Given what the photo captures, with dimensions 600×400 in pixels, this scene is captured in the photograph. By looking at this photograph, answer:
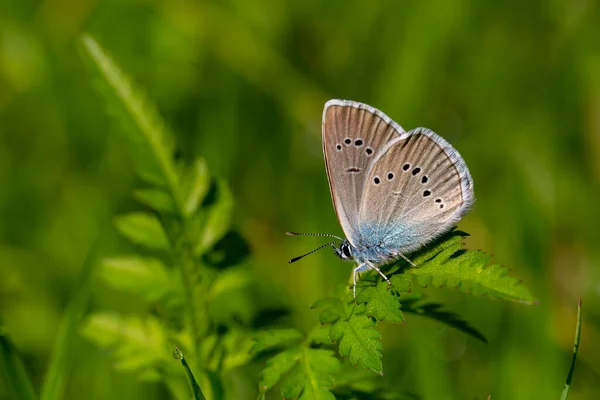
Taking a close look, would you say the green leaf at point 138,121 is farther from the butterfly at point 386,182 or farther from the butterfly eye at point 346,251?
the butterfly eye at point 346,251

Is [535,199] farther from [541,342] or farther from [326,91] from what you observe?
[326,91]

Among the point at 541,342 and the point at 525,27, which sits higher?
the point at 525,27

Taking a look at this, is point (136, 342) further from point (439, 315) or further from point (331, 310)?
point (439, 315)

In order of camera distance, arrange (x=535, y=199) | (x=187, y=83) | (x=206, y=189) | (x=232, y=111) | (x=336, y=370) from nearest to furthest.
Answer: (x=336, y=370) < (x=206, y=189) < (x=535, y=199) < (x=232, y=111) < (x=187, y=83)

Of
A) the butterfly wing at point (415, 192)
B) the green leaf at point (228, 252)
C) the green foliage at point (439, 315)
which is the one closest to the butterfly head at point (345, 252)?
the butterfly wing at point (415, 192)

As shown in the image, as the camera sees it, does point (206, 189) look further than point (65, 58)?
No

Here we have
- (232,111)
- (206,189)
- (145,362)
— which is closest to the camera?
(145,362)

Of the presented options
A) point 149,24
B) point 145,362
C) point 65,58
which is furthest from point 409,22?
point 145,362

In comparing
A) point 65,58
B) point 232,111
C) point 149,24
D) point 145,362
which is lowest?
point 145,362

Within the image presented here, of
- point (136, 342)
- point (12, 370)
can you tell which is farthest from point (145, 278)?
point (12, 370)
